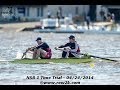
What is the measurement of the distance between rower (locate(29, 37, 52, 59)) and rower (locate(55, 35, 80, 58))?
0.10 metres

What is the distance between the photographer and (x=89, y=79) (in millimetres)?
4980

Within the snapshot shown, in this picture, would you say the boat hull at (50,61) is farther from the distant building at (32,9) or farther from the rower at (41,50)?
the distant building at (32,9)

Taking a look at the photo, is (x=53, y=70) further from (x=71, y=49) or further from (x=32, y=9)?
(x=32, y=9)

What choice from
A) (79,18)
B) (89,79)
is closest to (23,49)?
(89,79)

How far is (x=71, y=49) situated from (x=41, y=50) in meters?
0.31

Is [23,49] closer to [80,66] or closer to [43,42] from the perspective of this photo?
[43,42]

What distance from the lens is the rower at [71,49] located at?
523 cm

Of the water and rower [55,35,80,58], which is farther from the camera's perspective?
rower [55,35,80,58]

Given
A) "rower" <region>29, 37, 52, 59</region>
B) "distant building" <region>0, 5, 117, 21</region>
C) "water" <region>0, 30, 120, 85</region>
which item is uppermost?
"distant building" <region>0, 5, 117, 21</region>

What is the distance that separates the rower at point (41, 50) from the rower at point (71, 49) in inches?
A: 4.0

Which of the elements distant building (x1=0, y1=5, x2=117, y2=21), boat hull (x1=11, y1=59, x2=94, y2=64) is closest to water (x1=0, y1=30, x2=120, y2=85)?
boat hull (x1=11, y1=59, x2=94, y2=64)

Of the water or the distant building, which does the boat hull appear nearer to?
the water

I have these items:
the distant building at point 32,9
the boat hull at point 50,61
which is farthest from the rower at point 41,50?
the distant building at point 32,9

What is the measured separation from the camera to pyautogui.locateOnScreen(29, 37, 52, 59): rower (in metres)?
5.21
